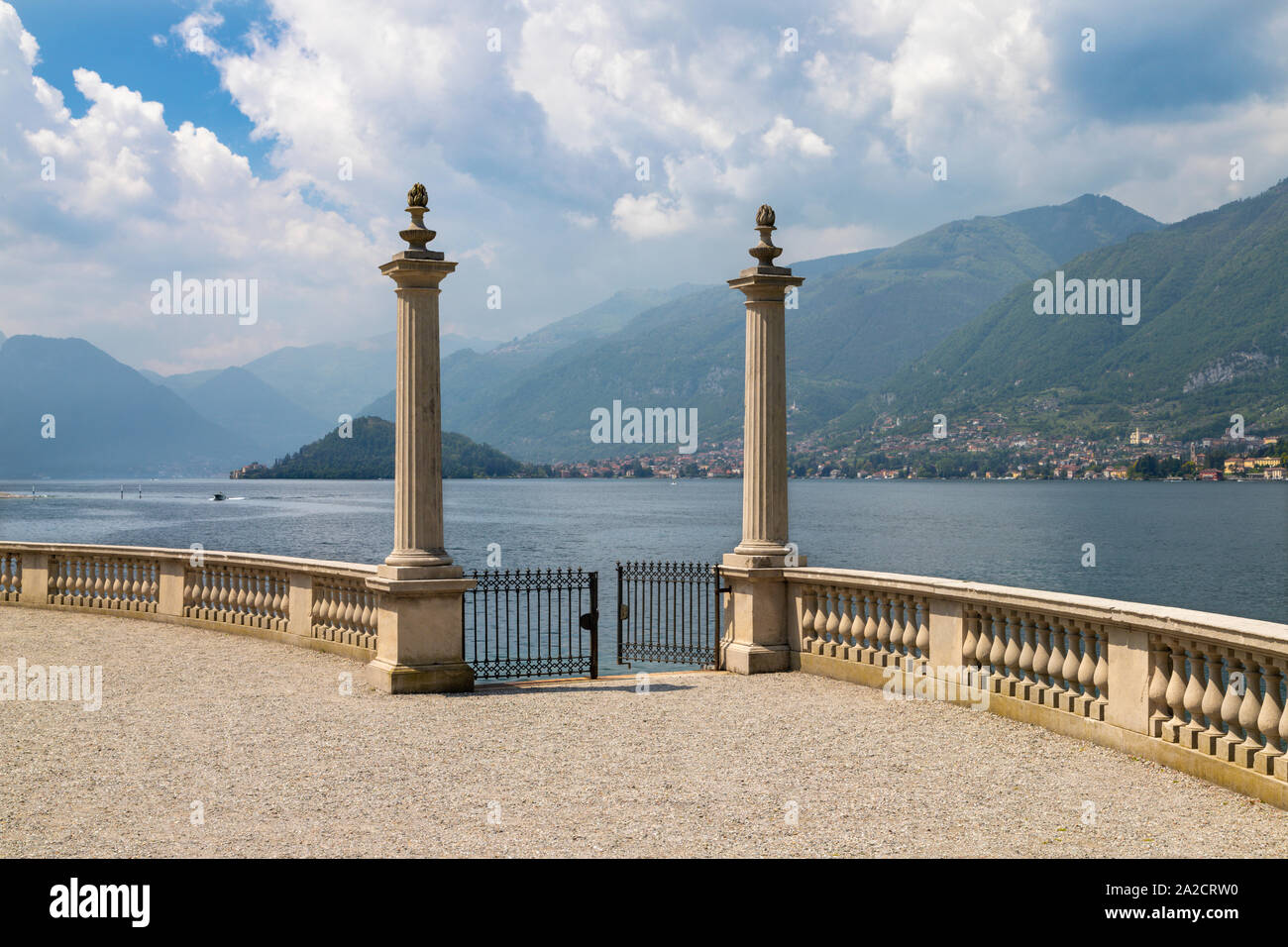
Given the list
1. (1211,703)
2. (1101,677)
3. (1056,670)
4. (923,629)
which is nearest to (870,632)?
(923,629)

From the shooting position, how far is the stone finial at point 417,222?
11.9 metres

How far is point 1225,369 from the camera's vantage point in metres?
184

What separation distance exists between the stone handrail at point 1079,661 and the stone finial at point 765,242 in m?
3.87

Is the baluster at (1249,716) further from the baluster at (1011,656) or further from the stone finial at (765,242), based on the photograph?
the stone finial at (765,242)

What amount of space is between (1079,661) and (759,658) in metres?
4.31

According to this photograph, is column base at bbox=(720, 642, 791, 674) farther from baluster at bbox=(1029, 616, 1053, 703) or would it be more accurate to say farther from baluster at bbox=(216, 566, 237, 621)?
baluster at bbox=(216, 566, 237, 621)

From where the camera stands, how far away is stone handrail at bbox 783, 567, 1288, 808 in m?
7.11

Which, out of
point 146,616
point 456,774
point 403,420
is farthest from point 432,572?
point 146,616

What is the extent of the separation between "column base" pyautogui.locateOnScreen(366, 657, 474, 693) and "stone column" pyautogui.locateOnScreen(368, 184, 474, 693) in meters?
0.01

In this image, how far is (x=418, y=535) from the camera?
11.7 meters

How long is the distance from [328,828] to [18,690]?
6331mm

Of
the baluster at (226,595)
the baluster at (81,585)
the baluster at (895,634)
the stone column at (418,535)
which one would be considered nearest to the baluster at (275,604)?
the baluster at (226,595)

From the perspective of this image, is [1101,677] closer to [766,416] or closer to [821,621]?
[821,621]

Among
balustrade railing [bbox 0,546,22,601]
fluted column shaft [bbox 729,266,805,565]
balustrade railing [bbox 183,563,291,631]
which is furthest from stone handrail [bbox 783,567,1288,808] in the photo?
balustrade railing [bbox 0,546,22,601]
